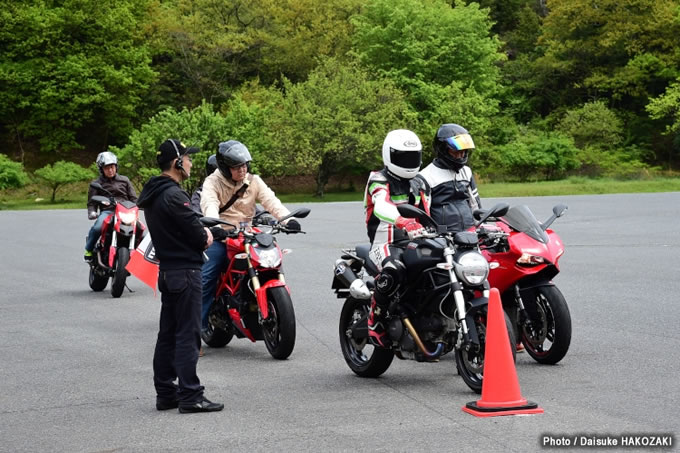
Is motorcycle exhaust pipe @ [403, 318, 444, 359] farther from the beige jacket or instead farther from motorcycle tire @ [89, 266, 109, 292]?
motorcycle tire @ [89, 266, 109, 292]

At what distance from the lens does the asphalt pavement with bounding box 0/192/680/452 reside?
621cm

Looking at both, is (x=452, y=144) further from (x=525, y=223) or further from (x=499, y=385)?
(x=499, y=385)

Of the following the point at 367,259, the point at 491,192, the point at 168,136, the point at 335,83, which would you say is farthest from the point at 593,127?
the point at 367,259

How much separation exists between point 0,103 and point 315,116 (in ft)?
76.7

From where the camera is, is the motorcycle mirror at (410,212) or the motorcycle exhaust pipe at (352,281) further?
the motorcycle exhaust pipe at (352,281)

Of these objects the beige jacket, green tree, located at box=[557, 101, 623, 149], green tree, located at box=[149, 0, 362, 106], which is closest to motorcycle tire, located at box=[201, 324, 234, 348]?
the beige jacket

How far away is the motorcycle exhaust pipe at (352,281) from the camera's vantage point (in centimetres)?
809

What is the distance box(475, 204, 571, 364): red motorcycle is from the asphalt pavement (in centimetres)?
24

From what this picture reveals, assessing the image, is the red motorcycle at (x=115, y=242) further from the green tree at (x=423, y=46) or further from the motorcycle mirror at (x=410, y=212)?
the green tree at (x=423, y=46)

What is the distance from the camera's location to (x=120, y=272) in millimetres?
14508

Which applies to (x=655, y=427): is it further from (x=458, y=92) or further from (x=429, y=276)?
(x=458, y=92)

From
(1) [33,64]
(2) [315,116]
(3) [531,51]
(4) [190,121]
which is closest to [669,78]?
(3) [531,51]

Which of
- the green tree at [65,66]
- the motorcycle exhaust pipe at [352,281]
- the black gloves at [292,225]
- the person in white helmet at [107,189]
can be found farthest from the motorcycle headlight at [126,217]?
the green tree at [65,66]

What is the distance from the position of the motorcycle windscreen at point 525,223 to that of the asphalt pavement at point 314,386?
1091 mm
